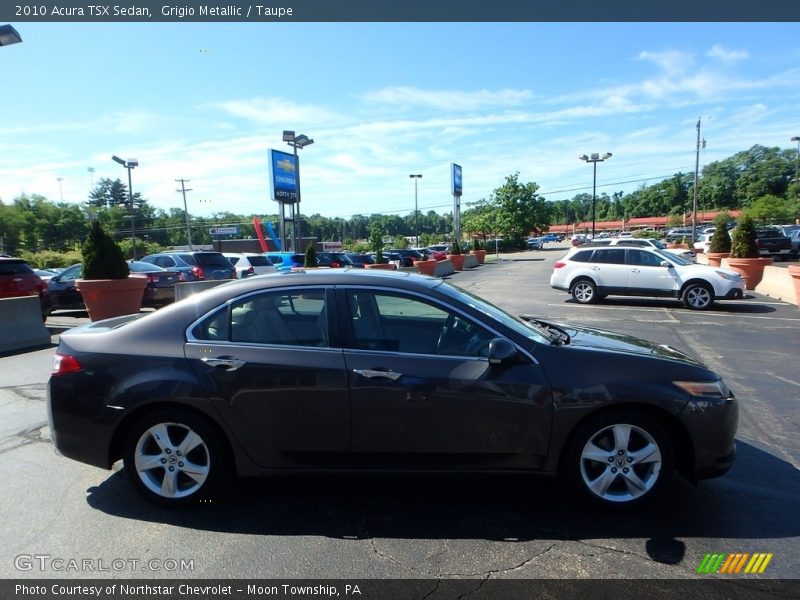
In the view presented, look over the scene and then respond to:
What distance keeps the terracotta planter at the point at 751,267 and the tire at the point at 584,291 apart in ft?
18.9

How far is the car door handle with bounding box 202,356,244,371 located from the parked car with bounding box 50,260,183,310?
1154 centimetres

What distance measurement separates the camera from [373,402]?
3359mm

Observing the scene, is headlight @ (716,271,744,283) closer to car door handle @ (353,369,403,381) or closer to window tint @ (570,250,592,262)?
window tint @ (570,250,592,262)

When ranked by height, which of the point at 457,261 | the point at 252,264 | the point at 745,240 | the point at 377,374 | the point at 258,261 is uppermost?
the point at 745,240

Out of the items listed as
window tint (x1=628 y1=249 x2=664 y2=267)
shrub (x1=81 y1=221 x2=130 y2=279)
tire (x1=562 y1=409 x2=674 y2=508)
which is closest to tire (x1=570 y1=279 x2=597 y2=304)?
window tint (x1=628 y1=249 x2=664 y2=267)

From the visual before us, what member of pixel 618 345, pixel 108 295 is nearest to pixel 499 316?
pixel 618 345

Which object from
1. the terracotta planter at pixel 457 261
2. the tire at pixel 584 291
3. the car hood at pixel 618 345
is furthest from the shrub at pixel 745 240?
the terracotta planter at pixel 457 261

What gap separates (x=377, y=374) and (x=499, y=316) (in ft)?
3.30

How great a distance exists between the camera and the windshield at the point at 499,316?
3576 millimetres

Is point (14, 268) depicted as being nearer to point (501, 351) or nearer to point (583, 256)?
point (501, 351)

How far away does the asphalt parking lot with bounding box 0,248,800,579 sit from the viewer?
293 centimetres

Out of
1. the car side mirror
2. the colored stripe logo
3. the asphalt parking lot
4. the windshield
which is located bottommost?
the colored stripe logo

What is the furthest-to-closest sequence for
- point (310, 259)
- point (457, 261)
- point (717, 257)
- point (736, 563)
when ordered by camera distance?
point (457, 261) → point (310, 259) → point (717, 257) → point (736, 563)

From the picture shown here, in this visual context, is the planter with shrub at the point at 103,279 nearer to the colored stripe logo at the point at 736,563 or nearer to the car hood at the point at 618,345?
the car hood at the point at 618,345
